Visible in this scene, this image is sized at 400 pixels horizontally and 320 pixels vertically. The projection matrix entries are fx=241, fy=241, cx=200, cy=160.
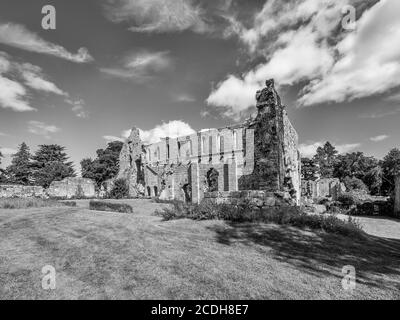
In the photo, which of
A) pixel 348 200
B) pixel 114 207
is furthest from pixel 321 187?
pixel 114 207

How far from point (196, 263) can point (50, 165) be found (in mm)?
59994

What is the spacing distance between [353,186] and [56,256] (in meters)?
43.7

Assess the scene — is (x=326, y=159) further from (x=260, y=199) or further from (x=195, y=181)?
(x=260, y=199)

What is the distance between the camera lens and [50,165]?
54250 mm

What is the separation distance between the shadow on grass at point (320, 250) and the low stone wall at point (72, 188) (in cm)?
2949

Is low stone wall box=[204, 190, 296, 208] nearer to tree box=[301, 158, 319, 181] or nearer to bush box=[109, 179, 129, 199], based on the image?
bush box=[109, 179, 129, 199]

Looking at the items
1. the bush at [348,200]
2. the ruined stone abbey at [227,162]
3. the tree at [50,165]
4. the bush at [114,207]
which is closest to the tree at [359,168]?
the ruined stone abbey at [227,162]

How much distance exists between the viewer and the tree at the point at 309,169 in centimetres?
6033

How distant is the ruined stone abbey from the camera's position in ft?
31.0

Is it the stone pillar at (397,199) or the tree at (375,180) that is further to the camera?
the tree at (375,180)

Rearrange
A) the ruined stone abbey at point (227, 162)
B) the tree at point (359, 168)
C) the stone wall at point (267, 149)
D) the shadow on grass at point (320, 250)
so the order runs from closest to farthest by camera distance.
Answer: the shadow on grass at point (320, 250)
the stone wall at point (267, 149)
the ruined stone abbey at point (227, 162)
the tree at point (359, 168)

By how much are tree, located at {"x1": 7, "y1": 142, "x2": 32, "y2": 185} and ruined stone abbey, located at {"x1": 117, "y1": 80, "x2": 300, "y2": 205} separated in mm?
28455

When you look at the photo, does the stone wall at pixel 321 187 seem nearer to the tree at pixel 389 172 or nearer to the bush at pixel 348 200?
the tree at pixel 389 172
